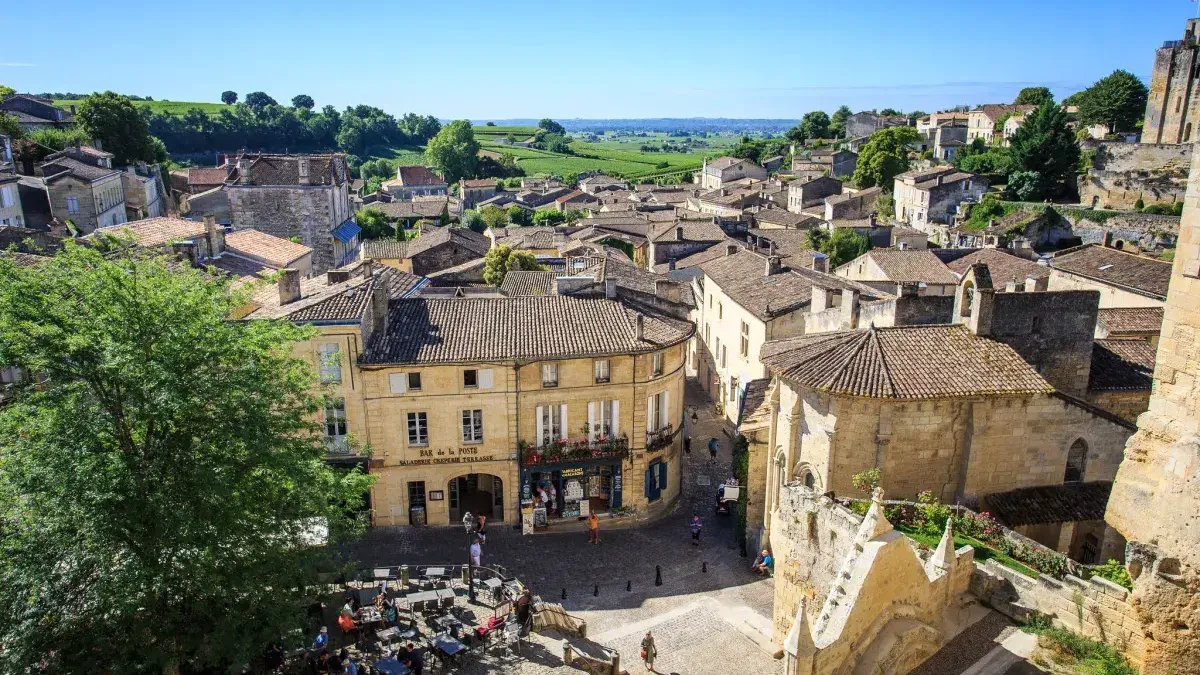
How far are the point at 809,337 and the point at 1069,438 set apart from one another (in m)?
8.08

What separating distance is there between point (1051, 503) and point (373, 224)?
8079cm

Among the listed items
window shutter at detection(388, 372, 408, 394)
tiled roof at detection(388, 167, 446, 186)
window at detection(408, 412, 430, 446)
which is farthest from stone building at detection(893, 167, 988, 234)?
tiled roof at detection(388, 167, 446, 186)

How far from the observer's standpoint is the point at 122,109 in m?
76.2

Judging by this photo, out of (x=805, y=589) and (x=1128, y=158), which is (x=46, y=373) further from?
(x=1128, y=158)

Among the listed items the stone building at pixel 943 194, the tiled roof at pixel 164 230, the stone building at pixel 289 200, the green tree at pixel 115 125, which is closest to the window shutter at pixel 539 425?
the tiled roof at pixel 164 230

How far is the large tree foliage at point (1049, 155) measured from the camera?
79.1 meters

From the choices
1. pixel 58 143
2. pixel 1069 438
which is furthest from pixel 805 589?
pixel 58 143

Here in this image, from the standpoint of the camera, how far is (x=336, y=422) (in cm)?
2892

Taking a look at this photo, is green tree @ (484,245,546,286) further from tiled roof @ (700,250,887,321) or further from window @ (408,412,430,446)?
window @ (408,412,430,446)

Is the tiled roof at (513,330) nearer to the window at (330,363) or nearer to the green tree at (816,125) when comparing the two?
the window at (330,363)

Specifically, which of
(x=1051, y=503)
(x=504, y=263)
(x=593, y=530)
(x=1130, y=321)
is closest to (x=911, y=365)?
(x=1051, y=503)

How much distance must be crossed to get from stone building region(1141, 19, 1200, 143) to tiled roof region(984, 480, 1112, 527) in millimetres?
70543

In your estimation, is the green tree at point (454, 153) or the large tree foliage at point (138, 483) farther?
the green tree at point (454, 153)

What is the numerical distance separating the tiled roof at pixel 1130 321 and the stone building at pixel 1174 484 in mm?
18968
